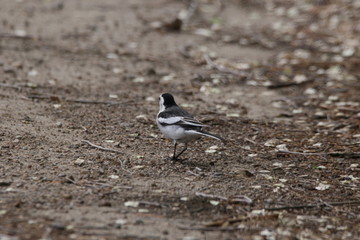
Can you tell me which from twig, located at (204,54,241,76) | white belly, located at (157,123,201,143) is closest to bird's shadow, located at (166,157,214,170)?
white belly, located at (157,123,201,143)

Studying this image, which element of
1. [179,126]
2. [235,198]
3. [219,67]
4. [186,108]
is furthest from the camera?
[219,67]

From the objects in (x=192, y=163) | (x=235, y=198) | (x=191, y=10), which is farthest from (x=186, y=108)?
(x=191, y=10)

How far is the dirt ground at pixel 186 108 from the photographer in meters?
4.80

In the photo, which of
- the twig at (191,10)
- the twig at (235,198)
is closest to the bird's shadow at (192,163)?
the twig at (235,198)

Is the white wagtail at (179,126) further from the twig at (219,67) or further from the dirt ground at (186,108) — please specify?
the twig at (219,67)

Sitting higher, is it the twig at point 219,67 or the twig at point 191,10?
the twig at point 191,10

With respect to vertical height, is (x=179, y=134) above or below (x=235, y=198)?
above

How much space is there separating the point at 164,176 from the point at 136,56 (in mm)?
5143

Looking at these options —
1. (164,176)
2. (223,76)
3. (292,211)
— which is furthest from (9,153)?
(223,76)

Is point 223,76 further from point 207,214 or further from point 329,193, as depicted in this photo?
point 207,214

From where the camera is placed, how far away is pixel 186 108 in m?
8.34

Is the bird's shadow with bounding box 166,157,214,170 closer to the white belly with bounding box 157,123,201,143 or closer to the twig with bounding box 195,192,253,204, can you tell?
the white belly with bounding box 157,123,201,143

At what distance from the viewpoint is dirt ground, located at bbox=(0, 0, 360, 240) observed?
480cm

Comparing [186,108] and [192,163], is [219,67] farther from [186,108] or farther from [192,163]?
[192,163]
